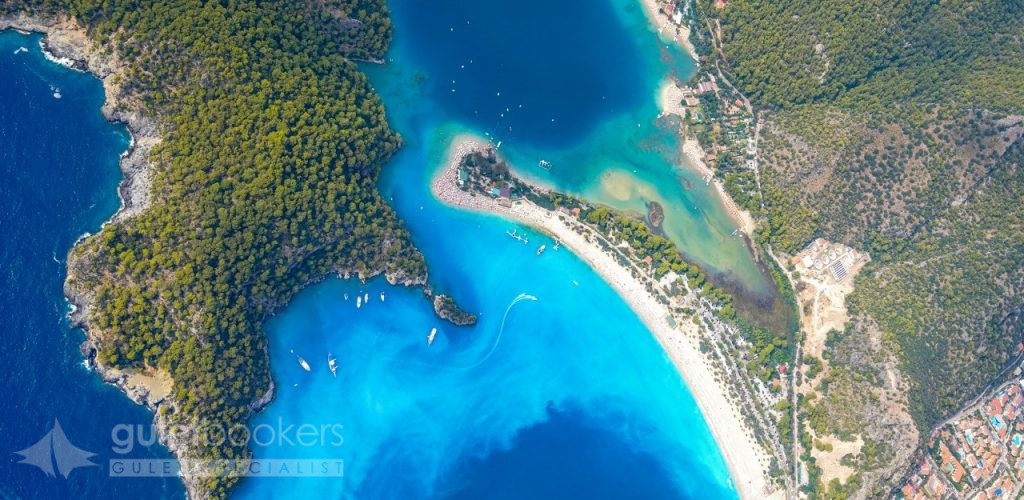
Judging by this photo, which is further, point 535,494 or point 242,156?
point 535,494

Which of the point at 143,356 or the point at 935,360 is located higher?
the point at 935,360

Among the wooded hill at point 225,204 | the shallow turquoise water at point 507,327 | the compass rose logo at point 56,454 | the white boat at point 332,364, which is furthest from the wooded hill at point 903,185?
the compass rose logo at point 56,454

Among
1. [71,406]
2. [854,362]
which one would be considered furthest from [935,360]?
[71,406]

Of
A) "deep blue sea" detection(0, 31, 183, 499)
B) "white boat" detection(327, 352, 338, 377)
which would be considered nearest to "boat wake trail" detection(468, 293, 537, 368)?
"white boat" detection(327, 352, 338, 377)

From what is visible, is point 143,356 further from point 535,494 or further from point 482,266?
point 535,494

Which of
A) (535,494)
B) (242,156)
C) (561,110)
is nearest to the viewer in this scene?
(242,156)

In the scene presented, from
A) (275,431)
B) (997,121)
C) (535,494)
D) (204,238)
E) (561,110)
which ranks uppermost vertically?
(997,121)

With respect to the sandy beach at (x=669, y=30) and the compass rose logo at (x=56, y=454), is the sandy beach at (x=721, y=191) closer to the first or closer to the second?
the sandy beach at (x=669, y=30)
